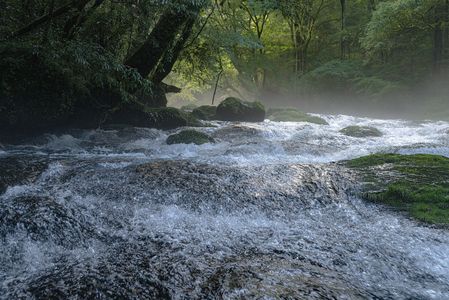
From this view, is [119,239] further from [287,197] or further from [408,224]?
[408,224]

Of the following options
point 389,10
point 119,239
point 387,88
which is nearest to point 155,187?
point 119,239

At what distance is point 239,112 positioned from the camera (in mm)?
18000

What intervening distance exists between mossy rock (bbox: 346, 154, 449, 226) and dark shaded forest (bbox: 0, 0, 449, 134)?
540cm

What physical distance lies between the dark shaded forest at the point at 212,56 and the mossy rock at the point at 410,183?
5.40 meters

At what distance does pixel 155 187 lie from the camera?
227 inches

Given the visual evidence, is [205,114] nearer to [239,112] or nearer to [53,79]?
[239,112]

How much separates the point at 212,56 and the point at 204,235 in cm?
1410

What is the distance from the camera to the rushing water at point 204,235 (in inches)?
133

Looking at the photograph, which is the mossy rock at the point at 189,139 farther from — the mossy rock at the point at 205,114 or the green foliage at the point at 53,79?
the mossy rock at the point at 205,114

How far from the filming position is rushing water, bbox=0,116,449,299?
11.1 feet

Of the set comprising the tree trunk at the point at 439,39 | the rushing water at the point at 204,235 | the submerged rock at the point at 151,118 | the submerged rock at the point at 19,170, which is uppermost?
the tree trunk at the point at 439,39

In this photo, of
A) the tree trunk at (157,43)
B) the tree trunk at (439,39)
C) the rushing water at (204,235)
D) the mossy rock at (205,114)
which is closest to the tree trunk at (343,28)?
the tree trunk at (439,39)

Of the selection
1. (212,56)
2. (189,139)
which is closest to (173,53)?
(212,56)

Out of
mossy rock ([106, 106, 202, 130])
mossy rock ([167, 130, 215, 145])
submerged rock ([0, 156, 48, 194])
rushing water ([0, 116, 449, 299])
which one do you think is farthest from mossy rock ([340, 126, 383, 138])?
submerged rock ([0, 156, 48, 194])
